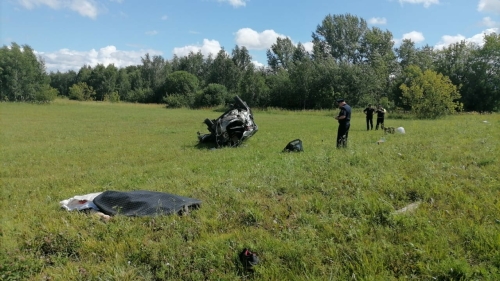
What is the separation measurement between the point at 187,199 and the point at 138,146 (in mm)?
10165

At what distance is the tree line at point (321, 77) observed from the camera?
50.7 metres

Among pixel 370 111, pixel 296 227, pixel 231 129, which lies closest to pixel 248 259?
pixel 296 227

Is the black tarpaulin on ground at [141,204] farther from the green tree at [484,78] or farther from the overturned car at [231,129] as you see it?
the green tree at [484,78]

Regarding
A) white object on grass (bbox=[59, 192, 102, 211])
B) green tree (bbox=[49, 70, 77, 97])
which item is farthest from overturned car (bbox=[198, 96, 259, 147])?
green tree (bbox=[49, 70, 77, 97])

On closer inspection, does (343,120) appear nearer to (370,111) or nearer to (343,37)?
(370,111)

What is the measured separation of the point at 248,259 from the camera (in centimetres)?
366

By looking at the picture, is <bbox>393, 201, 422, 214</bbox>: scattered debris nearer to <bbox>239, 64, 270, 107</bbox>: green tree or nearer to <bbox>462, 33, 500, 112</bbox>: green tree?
<bbox>462, 33, 500, 112</bbox>: green tree

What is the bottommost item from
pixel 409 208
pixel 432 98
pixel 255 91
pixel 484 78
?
pixel 409 208

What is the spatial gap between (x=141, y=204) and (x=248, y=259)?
227cm

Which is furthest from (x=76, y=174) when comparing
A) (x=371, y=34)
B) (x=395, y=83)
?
(x=371, y=34)

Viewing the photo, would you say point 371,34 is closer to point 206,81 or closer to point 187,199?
point 206,81

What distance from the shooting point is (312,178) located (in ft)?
20.4

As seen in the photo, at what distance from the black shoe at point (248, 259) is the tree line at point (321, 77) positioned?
36393mm

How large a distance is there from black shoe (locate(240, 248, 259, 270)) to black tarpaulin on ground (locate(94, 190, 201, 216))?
5.23 feet
